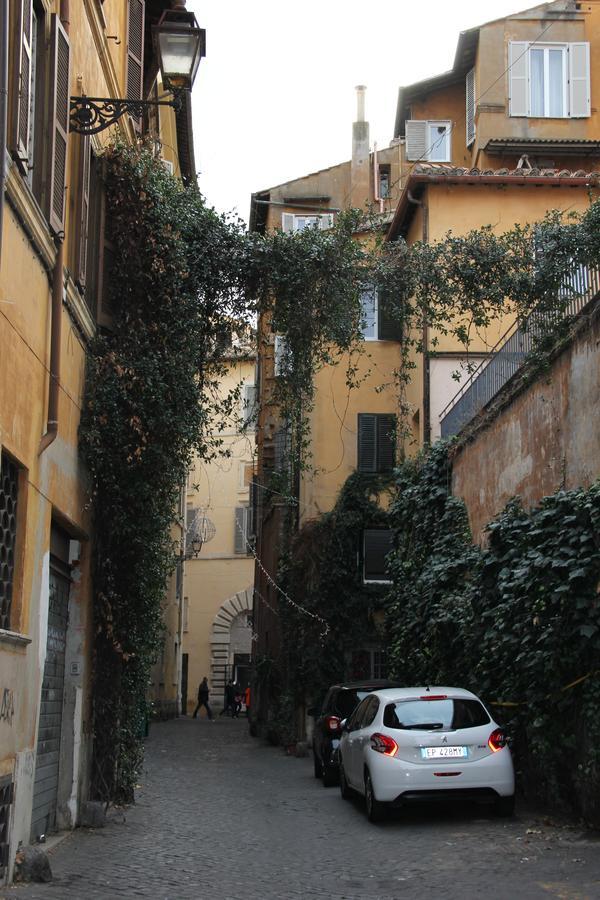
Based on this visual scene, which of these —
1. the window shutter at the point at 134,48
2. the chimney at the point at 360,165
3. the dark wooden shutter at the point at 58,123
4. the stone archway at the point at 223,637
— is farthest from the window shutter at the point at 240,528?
the dark wooden shutter at the point at 58,123

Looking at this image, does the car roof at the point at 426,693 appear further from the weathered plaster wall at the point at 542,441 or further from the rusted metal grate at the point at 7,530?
the rusted metal grate at the point at 7,530

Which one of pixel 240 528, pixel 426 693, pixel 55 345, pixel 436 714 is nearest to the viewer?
pixel 55 345

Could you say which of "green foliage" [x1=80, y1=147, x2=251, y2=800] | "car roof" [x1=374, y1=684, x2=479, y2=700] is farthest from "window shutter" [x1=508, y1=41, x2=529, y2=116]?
"car roof" [x1=374, y1=684, x2=479, y2=700]

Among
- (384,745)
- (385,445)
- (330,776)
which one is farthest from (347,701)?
(385,445)

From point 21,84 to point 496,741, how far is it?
8084mm

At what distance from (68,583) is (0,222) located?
6.12 metres

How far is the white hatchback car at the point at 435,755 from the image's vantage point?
1252 centimetres

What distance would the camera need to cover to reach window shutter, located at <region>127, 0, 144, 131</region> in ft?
54.1

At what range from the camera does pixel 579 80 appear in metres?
30.4

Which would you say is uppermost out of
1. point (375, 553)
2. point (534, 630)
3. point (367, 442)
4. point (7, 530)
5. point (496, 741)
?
point (367, 442)

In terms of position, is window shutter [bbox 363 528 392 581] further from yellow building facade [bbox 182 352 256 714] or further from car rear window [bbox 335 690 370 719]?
yellow building facade [bbox 182 352 256 714]

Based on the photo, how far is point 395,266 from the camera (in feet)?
51.6

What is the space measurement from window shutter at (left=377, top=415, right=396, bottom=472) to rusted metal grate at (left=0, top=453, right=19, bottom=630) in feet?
66.1

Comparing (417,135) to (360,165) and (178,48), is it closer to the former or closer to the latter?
(360,165)
